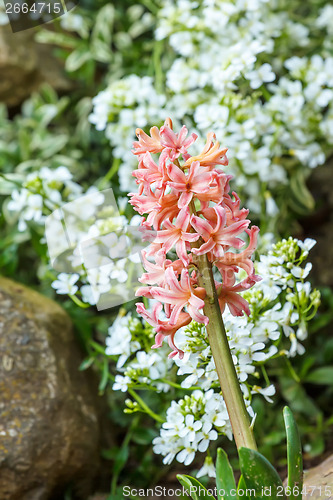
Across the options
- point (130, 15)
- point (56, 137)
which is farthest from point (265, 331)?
point (130, 15)

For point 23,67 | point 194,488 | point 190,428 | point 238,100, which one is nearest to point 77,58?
point 23,67

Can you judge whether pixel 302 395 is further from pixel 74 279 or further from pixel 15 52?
pixel 15 52

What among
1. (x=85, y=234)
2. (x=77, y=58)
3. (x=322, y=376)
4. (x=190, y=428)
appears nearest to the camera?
(x=190, y=428)

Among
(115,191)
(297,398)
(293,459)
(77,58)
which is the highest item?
(77,58)

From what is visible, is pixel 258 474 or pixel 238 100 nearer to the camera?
pixel 258 474

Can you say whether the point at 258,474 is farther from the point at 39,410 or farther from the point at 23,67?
the point at 23,67

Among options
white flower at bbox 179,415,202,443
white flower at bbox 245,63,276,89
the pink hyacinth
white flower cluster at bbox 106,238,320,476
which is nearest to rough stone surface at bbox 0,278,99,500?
white flower cluster at bbox 106,238,320,476
